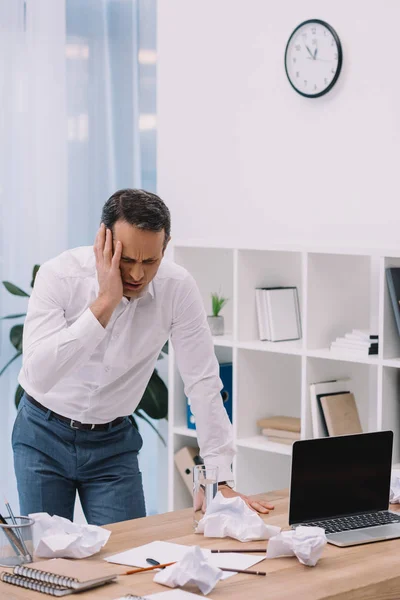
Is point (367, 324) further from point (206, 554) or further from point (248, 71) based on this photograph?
point (206, 554)

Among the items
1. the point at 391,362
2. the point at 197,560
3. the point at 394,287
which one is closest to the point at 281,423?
the point at 391,362

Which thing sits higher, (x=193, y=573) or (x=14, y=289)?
(x=14, y=289)

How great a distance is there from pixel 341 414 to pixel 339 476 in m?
1.33

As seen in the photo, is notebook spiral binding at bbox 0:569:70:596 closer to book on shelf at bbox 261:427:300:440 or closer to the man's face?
the man's face

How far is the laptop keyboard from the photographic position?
7.87 ft

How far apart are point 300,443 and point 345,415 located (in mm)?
1456

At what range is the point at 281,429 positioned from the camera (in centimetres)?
396

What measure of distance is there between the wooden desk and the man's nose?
Result: 64cm

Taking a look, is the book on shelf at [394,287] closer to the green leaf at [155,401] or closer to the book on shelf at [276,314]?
the book on shelf at [276,314]

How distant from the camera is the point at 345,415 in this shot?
378 cm

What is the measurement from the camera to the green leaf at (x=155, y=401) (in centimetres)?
450

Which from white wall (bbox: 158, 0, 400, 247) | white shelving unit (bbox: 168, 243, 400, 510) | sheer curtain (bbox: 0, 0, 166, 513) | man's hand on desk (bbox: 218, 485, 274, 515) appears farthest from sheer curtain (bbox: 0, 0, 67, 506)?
man's hand on desk (bbox: 218, 485, 274, 515)

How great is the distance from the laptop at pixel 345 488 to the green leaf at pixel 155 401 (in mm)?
2066

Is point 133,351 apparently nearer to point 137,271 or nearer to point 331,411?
point 137,271
